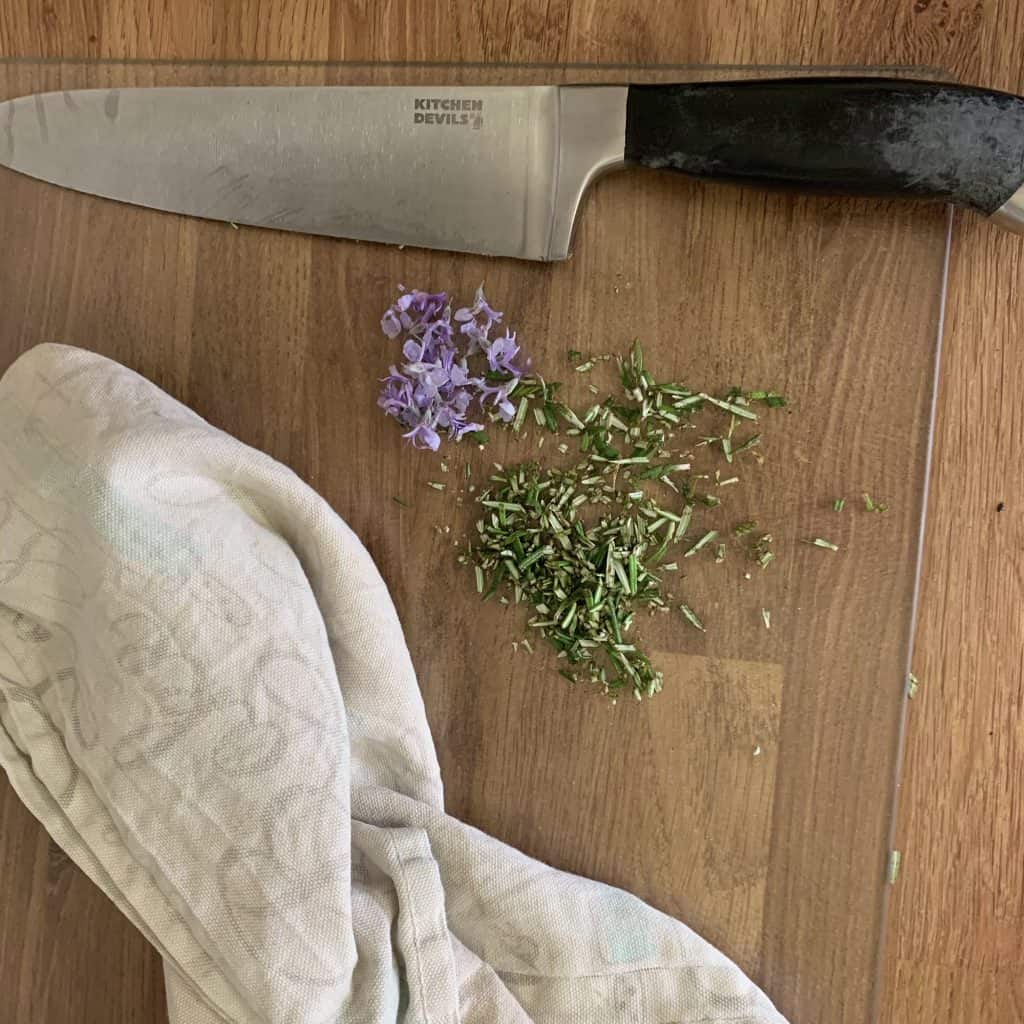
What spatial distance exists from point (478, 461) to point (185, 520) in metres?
0.23

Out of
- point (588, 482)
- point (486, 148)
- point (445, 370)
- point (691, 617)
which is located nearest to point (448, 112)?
point (486, 148)

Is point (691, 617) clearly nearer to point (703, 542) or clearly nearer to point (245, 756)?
point (703, 542)

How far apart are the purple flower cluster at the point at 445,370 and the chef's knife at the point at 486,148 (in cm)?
5

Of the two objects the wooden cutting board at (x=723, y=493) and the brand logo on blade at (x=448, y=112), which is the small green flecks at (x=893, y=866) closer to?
the wooden cutting board at (x=723, y=493)

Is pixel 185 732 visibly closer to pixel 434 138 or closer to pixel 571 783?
pixel 571 783

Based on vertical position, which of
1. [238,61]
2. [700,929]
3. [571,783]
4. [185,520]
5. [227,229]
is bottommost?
[700,929]

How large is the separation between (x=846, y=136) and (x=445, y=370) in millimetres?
341

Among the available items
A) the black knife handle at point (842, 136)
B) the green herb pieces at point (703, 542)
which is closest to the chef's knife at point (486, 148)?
the black knife handle at point (842, 136)

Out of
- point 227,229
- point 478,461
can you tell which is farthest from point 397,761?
point 227,229

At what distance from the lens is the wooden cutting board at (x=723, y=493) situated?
729 mm

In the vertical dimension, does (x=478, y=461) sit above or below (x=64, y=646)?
Answer: above

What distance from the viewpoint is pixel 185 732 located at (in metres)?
0.68

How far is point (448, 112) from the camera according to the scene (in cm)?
72

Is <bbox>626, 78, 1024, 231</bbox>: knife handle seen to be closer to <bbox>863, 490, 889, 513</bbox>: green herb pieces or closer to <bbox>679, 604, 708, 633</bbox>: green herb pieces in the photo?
<bbox>863, 490, 889, 513</bbox>: green herb pieces
